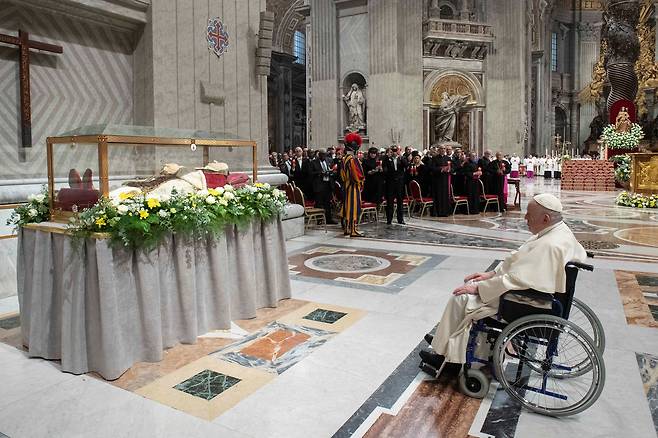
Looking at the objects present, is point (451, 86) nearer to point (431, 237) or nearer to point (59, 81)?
point (431, 237)

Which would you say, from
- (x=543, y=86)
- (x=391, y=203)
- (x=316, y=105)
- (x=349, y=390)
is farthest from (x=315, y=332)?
(x=543, y=86)

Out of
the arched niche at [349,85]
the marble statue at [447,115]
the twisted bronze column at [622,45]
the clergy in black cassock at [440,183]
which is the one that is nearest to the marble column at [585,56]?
the twisted bronze column at [622,45]

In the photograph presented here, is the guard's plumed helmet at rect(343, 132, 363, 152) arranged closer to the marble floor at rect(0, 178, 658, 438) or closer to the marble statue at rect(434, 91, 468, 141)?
the marble floor at rect(0, 178, 658, 438)

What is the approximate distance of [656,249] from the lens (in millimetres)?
8578

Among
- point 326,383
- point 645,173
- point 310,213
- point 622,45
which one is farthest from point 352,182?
point 622,45

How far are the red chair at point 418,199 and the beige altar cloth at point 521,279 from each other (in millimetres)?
9758

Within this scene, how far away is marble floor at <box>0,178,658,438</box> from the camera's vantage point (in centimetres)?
312

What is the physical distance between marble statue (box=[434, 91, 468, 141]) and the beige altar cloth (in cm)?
2109

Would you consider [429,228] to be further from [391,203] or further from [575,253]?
[575,253]

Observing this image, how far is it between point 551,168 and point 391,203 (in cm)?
2164

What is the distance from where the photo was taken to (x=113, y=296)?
3.77 metres

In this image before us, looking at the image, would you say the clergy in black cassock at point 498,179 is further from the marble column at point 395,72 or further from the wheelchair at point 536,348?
the wheelchair at point 536,348

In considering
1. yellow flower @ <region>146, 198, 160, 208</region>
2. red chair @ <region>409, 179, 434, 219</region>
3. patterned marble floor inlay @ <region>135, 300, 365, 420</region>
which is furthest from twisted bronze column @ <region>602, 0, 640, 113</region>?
yellow flower @ <region>146, 198, 160, 208</region>

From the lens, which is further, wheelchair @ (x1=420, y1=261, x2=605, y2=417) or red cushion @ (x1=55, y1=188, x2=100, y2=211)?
red cushion @ (x1=55, y1=188, x2=100, y2=211)
